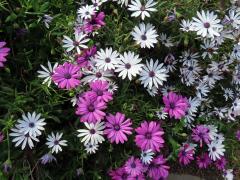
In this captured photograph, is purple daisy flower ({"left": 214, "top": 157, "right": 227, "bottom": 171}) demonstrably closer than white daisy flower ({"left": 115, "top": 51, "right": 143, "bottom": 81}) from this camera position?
No

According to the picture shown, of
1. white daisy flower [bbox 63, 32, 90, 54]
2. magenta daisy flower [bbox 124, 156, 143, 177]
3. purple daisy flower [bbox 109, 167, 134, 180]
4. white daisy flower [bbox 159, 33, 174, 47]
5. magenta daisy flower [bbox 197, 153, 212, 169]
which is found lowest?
purple daisy flower [bbox 109, 167, 134, 180]

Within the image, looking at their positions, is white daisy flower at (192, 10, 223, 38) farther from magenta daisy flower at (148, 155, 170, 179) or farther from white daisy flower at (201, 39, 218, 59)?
magenta daisy flower at (148, 155, 170, 179)

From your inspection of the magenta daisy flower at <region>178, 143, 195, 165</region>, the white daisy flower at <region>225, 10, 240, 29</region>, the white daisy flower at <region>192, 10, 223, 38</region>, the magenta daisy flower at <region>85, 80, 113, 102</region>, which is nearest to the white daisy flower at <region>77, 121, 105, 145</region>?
the magenta daisy flower at <region>85, 80, 113, 102</region>

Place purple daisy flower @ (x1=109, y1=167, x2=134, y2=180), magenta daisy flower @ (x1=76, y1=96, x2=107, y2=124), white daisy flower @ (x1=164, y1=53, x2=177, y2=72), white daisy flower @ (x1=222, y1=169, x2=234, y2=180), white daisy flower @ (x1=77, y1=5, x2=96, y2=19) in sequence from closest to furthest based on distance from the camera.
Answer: magenta daisy flower @ (x1=76, y1=96, x2=107, y2=124) → purple daisy flower @ (x1=109, y1=167, x2=134, y2=180) → white daisy flower @ (x1=77, y1=5, x2=96, y2=19) → white daisy flower @ (x1=164, y1=53, x2=177, y2=72) → white daisy flower @ (x1=222, y1=169, x2=234, y2=180)

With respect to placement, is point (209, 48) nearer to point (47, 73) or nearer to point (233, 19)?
point (233, 19)

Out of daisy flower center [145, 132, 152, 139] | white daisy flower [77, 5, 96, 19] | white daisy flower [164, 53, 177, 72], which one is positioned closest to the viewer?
daisy flower center [145, 132, 152, 139]

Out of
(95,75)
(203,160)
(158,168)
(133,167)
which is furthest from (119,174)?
(203,160)

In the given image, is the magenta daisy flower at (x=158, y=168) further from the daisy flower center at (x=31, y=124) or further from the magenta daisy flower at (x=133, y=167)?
the daisy flower center at (x=31, y=124)

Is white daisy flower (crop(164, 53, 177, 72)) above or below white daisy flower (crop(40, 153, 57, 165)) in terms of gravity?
above

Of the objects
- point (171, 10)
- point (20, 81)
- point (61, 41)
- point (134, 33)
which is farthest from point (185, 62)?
point (20, 81)
